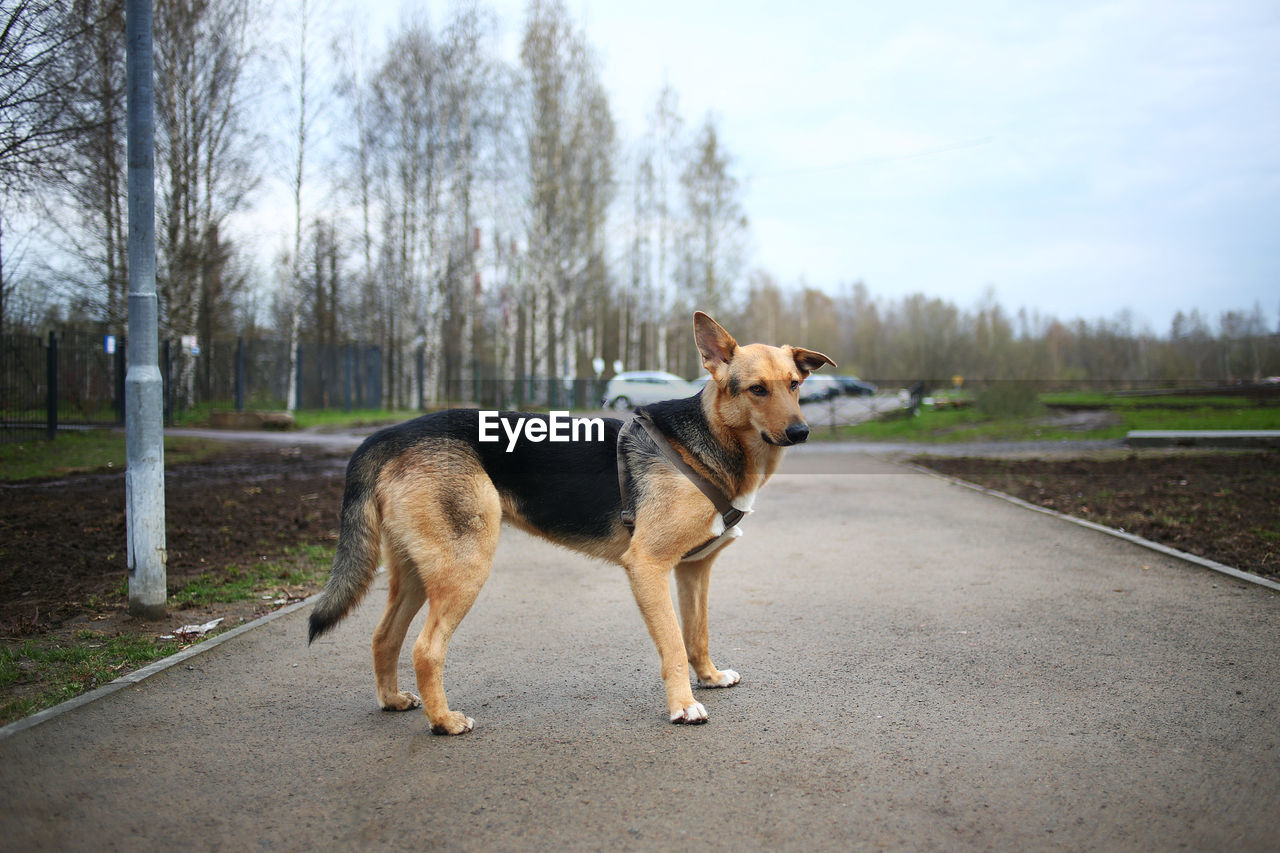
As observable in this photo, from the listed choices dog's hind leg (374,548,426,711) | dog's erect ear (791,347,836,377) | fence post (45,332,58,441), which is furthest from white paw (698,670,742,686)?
fence post (45,332,58,441)

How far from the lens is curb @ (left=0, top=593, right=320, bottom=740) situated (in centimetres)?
354

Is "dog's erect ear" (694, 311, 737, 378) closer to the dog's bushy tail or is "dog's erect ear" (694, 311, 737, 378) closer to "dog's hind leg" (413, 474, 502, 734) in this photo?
"dog's hind leg" (413, 474, 502, 734)

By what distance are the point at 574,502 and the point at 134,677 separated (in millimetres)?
2526

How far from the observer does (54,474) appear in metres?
11.7

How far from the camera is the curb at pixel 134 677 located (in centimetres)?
354

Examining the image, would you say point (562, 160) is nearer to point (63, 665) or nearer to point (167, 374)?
point (167, 374)

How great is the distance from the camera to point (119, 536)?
24.9 feet

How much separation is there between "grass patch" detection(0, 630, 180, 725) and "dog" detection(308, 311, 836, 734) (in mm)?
1486

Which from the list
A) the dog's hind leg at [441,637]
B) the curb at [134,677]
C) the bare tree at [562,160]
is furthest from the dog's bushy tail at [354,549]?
the bare tree at [562,160]

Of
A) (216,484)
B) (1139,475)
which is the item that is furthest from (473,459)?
(1139,475)

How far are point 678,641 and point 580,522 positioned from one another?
0.76 m

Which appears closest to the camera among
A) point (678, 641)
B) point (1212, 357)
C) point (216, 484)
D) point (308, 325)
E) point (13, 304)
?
point (678, 641)

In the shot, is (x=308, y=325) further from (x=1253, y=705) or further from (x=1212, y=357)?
(x=1253, y=705)

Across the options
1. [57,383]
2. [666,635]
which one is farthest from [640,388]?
[666,635]
